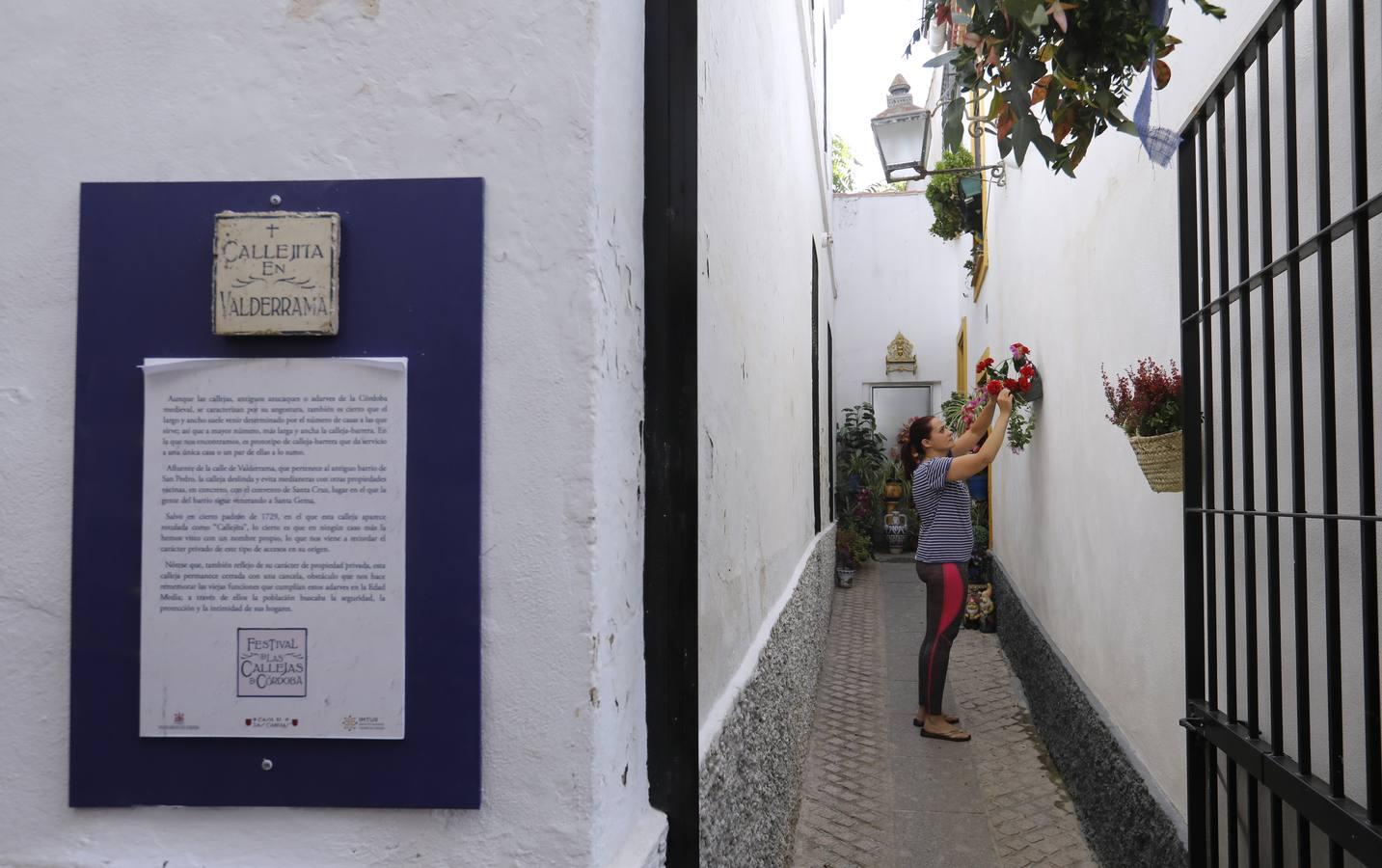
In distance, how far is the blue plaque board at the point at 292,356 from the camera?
4.84 ft

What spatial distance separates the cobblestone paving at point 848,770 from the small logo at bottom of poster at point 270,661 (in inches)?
115

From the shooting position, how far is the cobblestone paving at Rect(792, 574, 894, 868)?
4.03 metres

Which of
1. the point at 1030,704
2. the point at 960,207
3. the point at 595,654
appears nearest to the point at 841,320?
the point at 960,207

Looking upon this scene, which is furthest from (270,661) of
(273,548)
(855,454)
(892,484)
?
(855,454)

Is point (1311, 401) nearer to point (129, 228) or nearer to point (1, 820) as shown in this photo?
point (129, 228)

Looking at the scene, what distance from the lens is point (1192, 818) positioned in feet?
8.59

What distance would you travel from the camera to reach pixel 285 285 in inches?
58.9

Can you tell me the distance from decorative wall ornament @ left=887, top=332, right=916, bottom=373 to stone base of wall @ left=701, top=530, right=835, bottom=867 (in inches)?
344

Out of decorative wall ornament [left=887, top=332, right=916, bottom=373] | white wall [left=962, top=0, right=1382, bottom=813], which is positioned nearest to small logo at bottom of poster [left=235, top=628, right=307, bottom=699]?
white wall [left=962, top=0, right=1382, bottom=813]

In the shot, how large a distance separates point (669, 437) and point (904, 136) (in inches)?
264

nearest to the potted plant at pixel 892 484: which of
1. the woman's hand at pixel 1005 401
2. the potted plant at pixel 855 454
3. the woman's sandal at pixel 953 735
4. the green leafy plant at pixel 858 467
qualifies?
the green leafy plant at pixel 858 467

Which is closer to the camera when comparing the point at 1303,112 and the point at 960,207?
the point at 1303,112

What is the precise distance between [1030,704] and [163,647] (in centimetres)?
553

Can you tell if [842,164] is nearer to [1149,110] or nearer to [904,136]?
[904,136]
